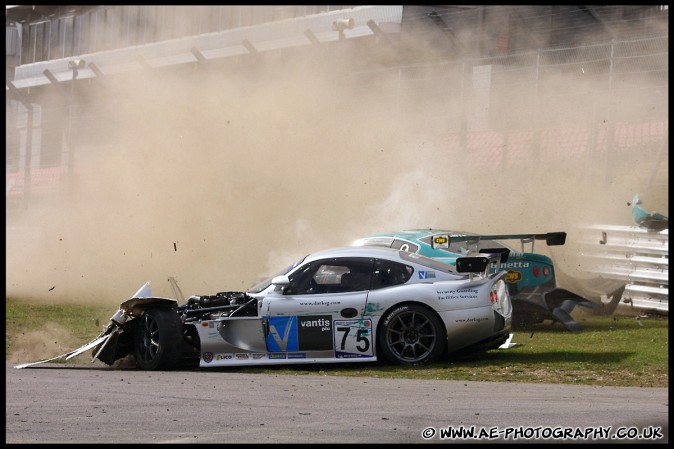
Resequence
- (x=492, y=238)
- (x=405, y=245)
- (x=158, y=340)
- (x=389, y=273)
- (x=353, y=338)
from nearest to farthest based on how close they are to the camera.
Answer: (x=353, y=338)
(x=158, y=340)
(x=389, y=273)
(x=492, y=238)
(x=405, y=245)

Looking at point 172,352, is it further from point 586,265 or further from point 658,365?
point 586,265

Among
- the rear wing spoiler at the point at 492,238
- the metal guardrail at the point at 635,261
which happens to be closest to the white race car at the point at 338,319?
the rear wing spoiler at the point at 492,238

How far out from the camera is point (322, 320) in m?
9.80

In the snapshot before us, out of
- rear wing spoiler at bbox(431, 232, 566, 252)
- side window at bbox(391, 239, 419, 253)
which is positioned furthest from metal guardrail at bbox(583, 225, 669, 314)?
side window at bbox(391, 239, 419, 253)

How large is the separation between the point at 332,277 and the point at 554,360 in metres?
2.42

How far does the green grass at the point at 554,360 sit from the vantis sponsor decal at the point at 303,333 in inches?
9.4

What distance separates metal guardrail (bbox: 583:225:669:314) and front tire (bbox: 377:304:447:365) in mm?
6753

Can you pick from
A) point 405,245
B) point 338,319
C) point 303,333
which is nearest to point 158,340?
point 303,333

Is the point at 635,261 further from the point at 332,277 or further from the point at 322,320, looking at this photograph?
the point at 322,320

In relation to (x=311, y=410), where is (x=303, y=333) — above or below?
above

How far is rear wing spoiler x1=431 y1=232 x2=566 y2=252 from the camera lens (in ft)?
38.4

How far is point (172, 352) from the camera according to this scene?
980 centimetres

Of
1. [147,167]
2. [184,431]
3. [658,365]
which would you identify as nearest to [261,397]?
[184,431]

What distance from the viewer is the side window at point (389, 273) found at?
32.8 ft
